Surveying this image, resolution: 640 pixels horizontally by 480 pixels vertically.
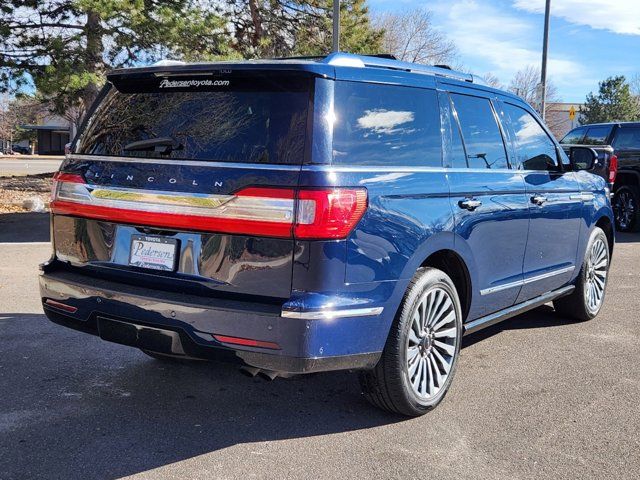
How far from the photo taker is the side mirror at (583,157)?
5691 mm

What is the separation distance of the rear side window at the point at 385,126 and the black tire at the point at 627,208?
1007 centimetres

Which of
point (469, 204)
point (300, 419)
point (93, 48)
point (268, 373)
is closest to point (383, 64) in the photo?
point (469, 204)

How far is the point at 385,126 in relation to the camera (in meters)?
3.54

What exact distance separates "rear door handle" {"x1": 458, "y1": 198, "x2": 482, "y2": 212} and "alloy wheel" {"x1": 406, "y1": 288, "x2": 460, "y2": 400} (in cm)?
52

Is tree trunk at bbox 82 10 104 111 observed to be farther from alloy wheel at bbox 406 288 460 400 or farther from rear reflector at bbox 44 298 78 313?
alloy wheel at bbox 406 288 460 400

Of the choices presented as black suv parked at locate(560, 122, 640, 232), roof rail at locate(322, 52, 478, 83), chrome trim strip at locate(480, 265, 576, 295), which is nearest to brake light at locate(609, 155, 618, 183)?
black suv parked at locate(560, 122, 640, 232)

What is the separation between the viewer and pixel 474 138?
426 cm

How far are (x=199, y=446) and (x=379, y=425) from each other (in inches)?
39.3

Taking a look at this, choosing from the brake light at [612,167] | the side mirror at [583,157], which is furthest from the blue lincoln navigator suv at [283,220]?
the brake light at [612,167]

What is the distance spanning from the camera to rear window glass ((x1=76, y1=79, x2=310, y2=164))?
3.17 metres

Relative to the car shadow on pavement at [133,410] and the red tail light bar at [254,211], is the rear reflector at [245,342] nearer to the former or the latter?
the red tail light bar at [254,211]

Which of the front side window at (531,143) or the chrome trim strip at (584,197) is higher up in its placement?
the front side window at (531,143)

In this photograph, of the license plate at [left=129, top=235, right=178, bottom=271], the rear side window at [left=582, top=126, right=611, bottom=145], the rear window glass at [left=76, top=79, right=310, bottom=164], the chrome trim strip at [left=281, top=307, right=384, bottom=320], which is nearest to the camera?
the chrome trim strip at [left=281, top=307, right=384, bottom=320]

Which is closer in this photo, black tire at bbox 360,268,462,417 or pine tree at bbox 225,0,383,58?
black tire at bbox 360,268,462,417
